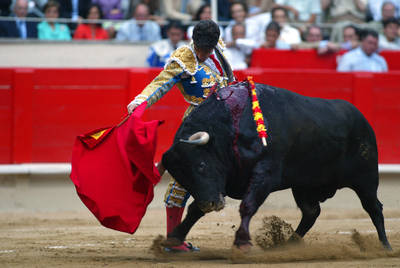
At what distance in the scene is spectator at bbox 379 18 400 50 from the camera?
30.0ft

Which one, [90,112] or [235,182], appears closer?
[235,182]

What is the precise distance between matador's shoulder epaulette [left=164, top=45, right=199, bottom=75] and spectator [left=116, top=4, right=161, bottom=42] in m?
3.97

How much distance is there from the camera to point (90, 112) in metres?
7.48

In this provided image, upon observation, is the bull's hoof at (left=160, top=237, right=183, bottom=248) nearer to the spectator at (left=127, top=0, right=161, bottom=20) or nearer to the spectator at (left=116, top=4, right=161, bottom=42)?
the spectator at (left=116, top=4, right=161, bottom=42)

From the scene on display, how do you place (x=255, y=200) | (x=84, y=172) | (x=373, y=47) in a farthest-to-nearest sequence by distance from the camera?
1. (x=373, y=47)
2. (x=84, y=172)
3. (x=255, y=200)

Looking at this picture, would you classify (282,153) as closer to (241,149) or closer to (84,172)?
(241,149)

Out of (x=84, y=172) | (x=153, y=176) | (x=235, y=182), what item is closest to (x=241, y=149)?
(x=235, y=182)

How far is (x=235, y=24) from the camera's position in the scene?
8422mm

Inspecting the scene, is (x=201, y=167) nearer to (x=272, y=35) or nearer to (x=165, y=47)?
(x=165, y=47)

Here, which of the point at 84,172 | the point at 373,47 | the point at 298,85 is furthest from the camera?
the point at 373,47

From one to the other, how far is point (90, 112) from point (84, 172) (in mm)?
2843

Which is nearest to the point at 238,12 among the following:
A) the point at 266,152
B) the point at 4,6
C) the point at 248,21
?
the point at 248,21

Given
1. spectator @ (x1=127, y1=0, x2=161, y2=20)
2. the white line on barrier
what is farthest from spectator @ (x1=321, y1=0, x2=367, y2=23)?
the white line on barrier

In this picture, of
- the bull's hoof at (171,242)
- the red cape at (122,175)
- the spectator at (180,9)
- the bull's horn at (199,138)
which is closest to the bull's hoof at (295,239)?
the bull's hoof at (171,242)
